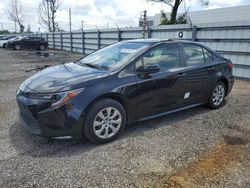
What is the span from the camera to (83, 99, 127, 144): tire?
127 inches

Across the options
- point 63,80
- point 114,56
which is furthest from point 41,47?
point 63,80

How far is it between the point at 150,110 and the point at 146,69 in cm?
72

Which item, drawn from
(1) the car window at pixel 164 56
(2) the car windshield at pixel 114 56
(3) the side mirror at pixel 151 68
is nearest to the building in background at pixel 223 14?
(1) the car window at pixel 164 56

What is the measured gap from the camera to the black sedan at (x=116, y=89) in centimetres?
309

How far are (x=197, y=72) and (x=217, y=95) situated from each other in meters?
0.99

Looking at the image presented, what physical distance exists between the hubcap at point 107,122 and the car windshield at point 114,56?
0.69 m

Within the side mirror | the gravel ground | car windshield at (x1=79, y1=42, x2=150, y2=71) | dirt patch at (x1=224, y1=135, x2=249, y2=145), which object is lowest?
the gravel ground

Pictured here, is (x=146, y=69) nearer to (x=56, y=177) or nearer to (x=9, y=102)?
(x=56, y=177)

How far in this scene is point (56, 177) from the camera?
2.64 meters

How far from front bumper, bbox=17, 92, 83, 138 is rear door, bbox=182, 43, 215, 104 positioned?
2.27 m

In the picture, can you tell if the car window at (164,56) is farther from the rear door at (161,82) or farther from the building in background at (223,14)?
the building in background at (223,14)

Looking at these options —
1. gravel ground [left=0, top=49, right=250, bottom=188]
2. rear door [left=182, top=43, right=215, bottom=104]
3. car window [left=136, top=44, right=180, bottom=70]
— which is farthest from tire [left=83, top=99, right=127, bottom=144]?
rear door [left=182, top=43, right=215, bottom=104]

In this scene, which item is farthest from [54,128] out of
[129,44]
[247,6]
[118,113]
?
[247,6]

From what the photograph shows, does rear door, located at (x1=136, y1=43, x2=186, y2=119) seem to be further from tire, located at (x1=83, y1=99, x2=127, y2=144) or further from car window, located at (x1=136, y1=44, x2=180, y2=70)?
tire, located at (x1=83, y1=99, x2=127, y2=144)
